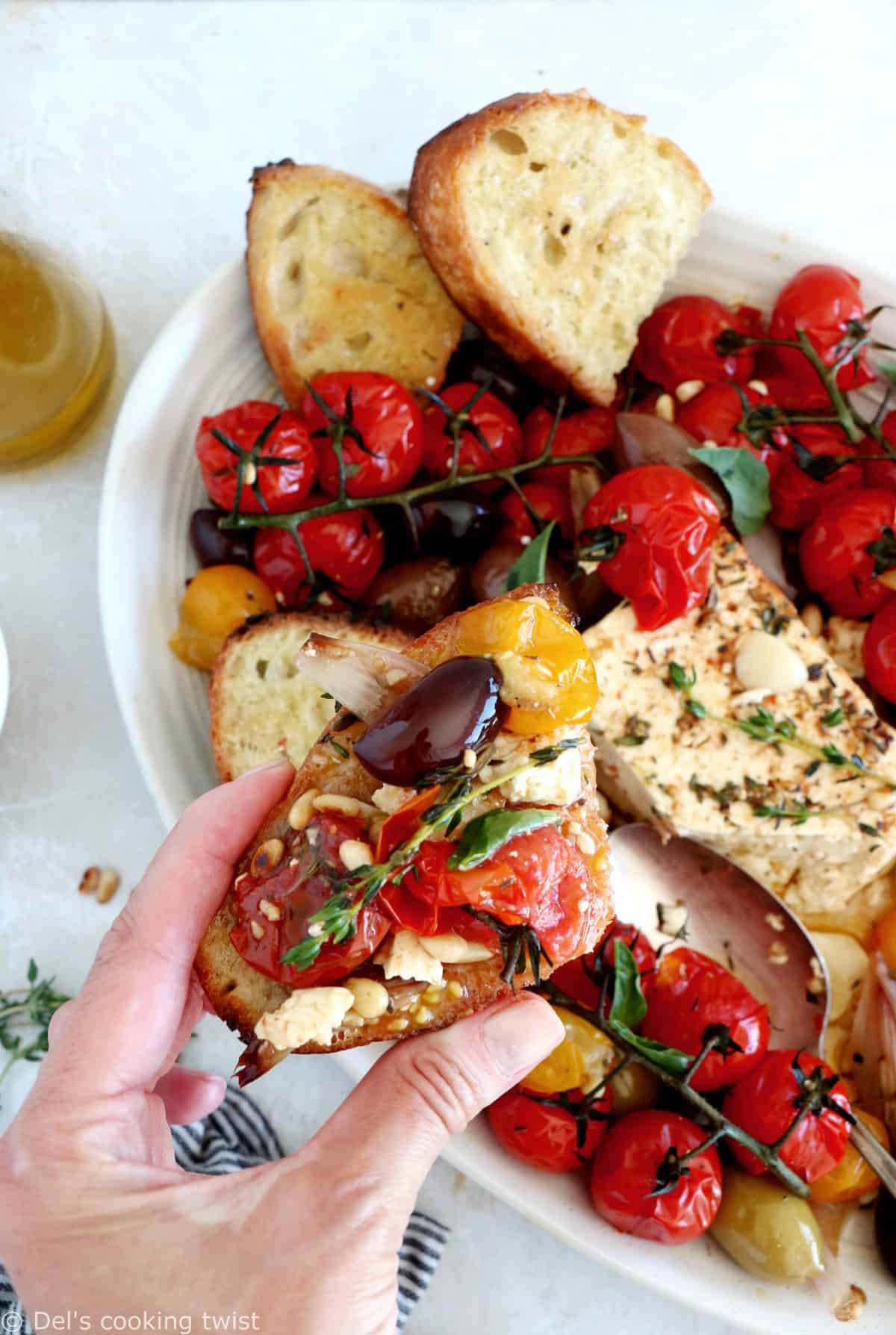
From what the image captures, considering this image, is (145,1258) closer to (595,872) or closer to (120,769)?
(595,872)

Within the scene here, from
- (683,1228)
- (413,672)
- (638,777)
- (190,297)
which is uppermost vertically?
(190,297)

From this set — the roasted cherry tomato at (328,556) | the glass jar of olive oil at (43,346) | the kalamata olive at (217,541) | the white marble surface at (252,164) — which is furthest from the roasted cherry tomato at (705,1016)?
the glass jar of olive oil at (43,346)

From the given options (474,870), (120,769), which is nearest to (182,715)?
(120,769)

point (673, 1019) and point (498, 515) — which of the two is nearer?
point (673, 1019)

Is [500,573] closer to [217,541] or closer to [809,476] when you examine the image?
[217,541]

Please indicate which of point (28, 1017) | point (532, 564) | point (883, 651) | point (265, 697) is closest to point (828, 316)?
point (883, 651)

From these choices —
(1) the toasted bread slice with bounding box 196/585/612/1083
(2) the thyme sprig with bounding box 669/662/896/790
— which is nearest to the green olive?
(2) the thyme sprig with bounding box 669/662/896/790

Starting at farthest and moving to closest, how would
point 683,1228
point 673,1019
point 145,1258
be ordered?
1. point 673,1019
2. point 683,1228
3. point 145,1258
